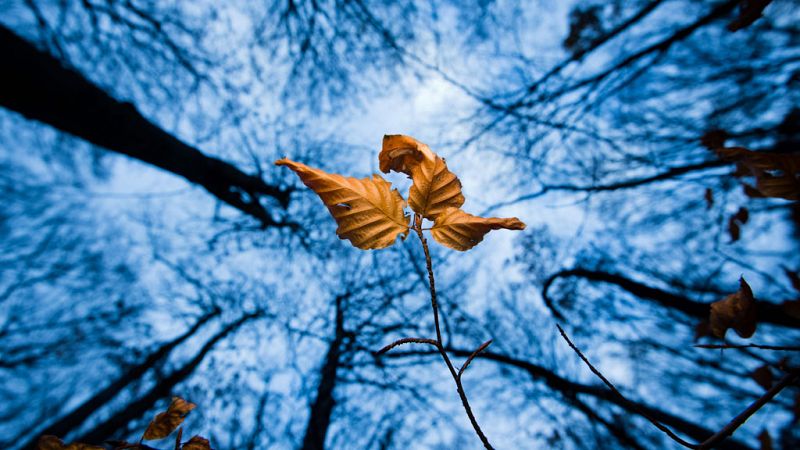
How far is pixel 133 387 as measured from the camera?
1.69 metres

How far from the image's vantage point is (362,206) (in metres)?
0.54

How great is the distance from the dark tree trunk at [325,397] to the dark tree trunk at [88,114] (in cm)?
125

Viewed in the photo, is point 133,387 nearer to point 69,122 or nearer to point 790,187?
point 69,122

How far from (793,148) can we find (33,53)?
4.03 meters

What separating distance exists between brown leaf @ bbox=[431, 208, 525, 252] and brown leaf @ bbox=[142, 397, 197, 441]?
3.10 ft

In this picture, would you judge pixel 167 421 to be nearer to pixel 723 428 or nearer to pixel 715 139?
pixel 723 428

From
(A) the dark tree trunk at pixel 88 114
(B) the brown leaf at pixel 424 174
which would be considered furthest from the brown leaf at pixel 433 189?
(A) the dark tree trunk at pixel 88 114

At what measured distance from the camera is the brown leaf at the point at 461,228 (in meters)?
0.53

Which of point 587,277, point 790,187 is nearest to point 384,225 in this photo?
point 790,187

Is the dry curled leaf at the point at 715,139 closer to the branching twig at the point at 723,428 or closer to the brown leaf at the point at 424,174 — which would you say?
the branching twig at the point at 723,428

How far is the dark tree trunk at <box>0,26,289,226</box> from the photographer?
1.22 metres

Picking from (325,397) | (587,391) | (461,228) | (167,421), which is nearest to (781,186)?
(461,228)

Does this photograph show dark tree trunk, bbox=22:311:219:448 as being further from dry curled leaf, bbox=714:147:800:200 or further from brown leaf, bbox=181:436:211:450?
dry curled leaf, bbox=714:147:800:200

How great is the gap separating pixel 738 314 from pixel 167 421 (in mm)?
1773
